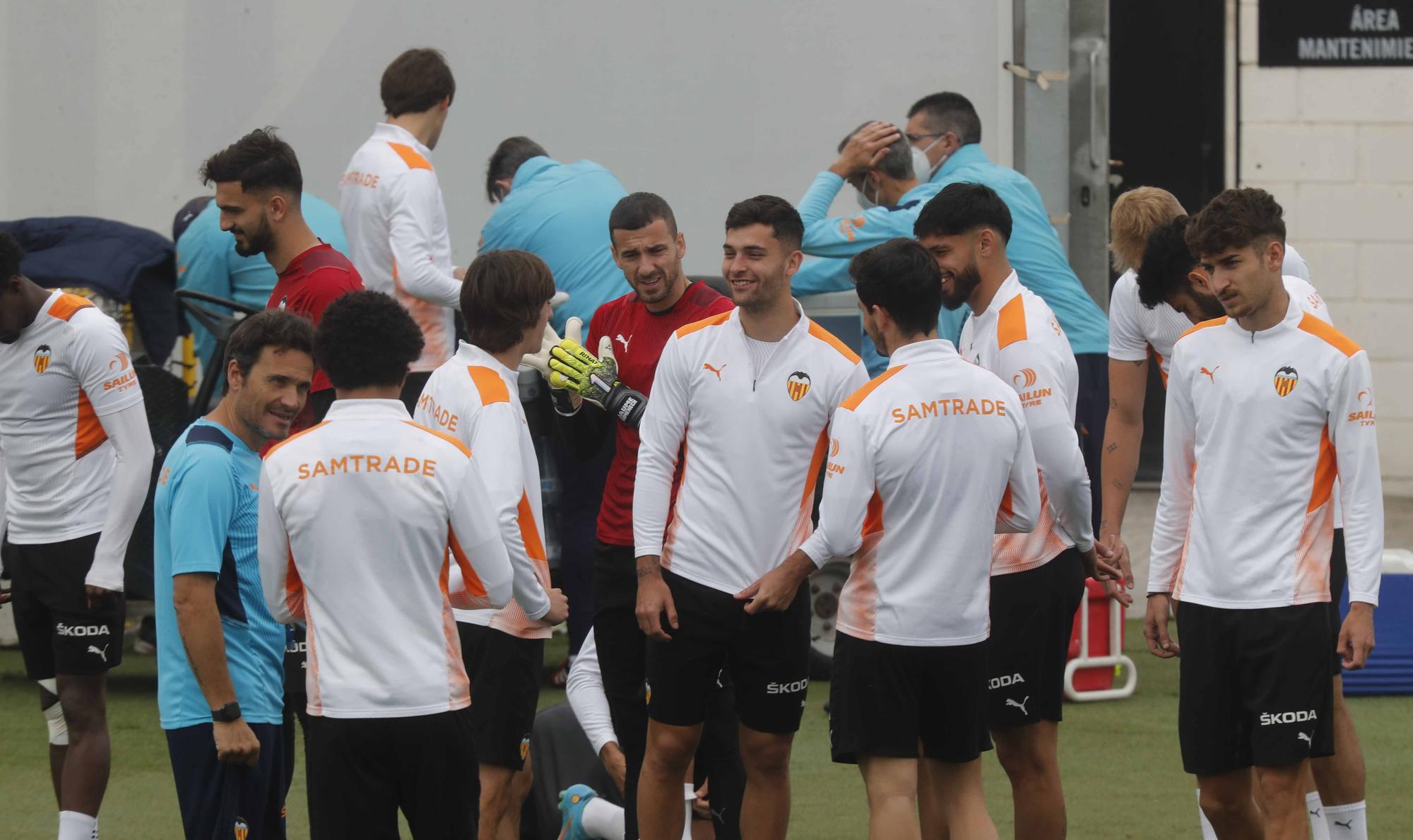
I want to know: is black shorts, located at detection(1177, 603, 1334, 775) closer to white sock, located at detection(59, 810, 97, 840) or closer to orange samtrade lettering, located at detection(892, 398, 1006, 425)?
orange samtrade lettering, located at detection(892, 398, 1006, 425)

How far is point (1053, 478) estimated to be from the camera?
4332 millimetres

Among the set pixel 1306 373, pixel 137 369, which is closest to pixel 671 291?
pixel 1306 373

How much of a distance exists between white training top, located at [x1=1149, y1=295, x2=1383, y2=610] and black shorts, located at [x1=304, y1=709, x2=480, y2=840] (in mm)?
1760

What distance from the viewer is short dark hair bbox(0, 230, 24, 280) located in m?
4.56

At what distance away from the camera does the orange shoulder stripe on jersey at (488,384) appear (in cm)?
411

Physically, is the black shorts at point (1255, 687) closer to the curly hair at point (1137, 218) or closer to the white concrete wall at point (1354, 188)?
the curly hair at point (1137, 218)

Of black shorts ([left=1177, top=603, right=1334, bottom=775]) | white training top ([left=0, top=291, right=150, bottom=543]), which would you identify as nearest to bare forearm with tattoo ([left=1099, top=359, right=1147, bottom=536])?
black shorts ([left=1177, top=603, right=1334, bottom=775])

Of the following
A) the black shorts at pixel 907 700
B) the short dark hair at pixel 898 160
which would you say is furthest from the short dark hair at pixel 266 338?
the short dark hair at pixel 898 160

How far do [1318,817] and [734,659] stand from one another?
1498mm

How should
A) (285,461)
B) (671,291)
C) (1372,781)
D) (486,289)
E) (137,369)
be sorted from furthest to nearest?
(137,369) < (1372,781) < (671,291) < (486,289) < (285,461)

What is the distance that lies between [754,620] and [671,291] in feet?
3.09

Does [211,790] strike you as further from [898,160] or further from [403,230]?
[898,160]

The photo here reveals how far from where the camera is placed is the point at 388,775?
11.0ft

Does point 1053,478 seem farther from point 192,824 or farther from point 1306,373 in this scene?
point 192,824
